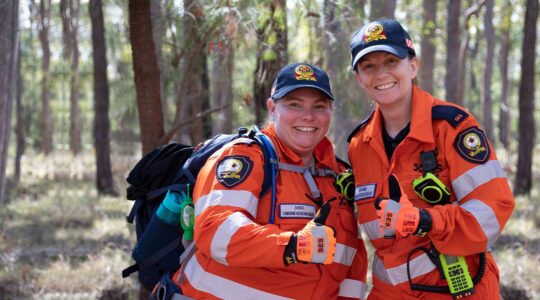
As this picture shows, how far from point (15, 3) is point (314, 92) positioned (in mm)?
4722

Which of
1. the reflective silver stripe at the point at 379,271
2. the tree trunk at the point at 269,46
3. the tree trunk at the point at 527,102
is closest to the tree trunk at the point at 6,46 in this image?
the tree trunk at the point at 269,46

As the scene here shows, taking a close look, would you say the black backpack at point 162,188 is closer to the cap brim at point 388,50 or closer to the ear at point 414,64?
the cap brim at point 388,50

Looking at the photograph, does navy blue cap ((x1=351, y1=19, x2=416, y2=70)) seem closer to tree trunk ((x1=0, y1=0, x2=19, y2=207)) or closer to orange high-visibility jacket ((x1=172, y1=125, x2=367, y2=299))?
orange high-visibility jacket ((x1=172, y1=125, x2=367, y2=299))

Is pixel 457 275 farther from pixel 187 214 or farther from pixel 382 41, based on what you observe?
pixel 187 214

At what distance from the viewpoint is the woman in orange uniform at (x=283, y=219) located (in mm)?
3066

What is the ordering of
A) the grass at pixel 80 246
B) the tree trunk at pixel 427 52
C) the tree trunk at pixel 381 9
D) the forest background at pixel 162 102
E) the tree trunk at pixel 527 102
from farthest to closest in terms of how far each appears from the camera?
the tree trunk at pixel 427 52, the tree trunk at pixel 527 102, the tree trunk at pixel 381 9, the grass at pixel 80 246, the forest background at pixel 162 102

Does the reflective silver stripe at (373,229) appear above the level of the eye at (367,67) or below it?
below

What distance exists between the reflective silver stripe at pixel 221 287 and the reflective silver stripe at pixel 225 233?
0.21 meters

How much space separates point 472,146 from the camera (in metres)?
3.12

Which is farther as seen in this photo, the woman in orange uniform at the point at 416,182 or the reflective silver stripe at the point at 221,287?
the reflective silver stripe at the point at 221,287

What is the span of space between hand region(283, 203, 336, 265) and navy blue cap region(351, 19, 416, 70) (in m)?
0.93

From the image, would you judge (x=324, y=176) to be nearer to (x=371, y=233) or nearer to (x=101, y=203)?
(x=371, y=233)

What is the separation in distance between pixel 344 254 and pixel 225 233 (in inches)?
30.9

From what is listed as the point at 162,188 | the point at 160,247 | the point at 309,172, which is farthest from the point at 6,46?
the point at 309,172
